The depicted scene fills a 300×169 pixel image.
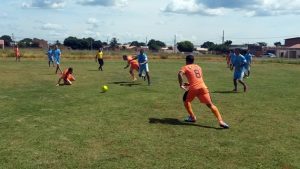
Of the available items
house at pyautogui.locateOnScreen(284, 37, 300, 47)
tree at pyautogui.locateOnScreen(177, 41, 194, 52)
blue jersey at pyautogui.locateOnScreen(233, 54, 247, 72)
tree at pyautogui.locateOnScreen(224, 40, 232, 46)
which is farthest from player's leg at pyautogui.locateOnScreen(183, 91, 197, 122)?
house at pyautogui.locateOnScreen(284, 37, 300, 47)

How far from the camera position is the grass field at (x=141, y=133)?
742cm

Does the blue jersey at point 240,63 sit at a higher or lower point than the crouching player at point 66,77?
higher

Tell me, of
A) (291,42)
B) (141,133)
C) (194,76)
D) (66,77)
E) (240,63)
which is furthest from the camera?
(291,42)

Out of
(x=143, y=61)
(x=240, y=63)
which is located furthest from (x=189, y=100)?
(x=143, y=61)

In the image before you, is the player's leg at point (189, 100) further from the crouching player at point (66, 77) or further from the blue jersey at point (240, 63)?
the crouching player at point (66, 77)

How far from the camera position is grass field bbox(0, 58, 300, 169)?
742 cm

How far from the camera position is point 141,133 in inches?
376

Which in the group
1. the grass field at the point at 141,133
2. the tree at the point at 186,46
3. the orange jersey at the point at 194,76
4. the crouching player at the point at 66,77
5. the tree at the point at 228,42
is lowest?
the grass field at the point at 141,133

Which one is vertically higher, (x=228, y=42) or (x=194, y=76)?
(x=228, y=42)

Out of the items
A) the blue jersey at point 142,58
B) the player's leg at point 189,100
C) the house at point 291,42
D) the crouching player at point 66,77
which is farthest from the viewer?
the house at point 291,42

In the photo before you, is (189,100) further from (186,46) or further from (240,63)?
(186,46)

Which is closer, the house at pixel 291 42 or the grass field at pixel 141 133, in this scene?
the grass field at pixel 141 133

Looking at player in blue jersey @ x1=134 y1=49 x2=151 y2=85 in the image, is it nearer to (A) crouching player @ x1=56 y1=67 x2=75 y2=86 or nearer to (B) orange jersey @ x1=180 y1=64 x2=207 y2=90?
(A) crouching player @ x1=56 y1=67 x2=75 y2=86

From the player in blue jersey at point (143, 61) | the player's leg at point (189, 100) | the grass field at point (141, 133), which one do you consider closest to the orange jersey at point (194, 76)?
the player's leg at point (189, 100)
